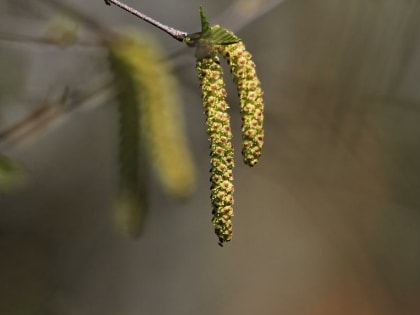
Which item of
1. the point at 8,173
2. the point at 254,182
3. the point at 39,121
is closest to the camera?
the point at 8,173

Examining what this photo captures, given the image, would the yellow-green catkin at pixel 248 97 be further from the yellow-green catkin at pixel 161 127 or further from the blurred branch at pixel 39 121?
the blurred branch at pixel 39 121

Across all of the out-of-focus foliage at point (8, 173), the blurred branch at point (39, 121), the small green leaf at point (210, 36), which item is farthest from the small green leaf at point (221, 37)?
the blurred branch at point (39, 121)

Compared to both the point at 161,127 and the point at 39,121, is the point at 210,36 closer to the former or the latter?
the point at 161,127

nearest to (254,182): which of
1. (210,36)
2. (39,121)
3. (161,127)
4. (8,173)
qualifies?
(39,121)

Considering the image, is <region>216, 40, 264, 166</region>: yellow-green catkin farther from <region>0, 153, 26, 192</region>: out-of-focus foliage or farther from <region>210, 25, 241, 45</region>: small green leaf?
<region>0, 153, 26, 192</region>: out-of-focus foliage

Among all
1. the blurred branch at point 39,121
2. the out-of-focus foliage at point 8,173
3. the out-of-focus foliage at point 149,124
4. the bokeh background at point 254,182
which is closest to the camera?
the out-of-focus foliage at point 8,173

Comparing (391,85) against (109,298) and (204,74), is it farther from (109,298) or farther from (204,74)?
(204,74)
